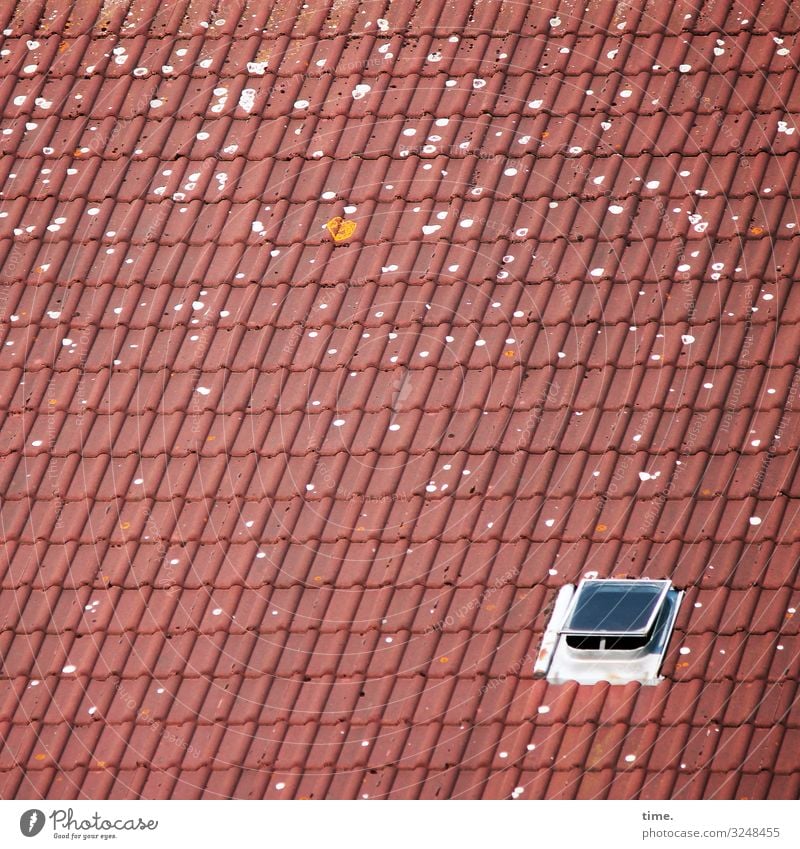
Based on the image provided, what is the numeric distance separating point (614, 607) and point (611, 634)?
0.15 m

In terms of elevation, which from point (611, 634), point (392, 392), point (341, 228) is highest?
point (341, 228)

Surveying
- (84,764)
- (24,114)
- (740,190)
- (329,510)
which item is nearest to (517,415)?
(329,510)

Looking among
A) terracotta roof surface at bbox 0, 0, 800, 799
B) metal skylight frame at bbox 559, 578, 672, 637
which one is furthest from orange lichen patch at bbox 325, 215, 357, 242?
metal skylight frame at bbox 559, 578, 672, 637

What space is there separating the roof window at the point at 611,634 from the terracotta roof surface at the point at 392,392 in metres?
0.08

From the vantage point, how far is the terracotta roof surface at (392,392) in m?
9.90

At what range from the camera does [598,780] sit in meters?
9.57

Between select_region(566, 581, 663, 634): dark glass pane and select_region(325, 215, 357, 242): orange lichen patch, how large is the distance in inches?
112

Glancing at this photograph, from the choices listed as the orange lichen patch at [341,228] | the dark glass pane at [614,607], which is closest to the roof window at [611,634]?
the dark glass pane at [614,607]

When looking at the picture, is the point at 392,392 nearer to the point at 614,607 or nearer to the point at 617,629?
the point at 614,607

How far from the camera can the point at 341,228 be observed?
38.0 feet

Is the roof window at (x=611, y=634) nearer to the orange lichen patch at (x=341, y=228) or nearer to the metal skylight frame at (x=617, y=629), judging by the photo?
the metal skylight frame at (x=617, y=629)

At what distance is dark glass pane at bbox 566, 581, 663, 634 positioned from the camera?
32.3 ft

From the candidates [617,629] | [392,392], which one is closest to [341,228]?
[392,392]

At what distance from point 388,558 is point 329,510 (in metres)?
0.46
